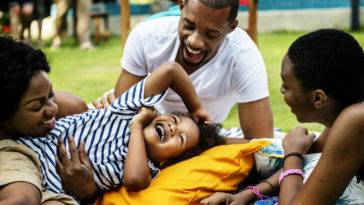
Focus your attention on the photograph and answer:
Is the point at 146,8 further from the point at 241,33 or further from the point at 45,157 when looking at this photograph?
the point at 45,157

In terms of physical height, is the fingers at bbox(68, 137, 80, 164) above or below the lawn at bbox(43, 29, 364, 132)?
above

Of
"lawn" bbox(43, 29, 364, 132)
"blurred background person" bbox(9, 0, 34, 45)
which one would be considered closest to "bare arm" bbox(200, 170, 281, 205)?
"lawn" bbox(43, 29, 364, 132)

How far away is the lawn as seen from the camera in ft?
15.2

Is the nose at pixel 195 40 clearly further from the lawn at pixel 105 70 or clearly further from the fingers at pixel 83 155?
the lawn at pixel 105 70

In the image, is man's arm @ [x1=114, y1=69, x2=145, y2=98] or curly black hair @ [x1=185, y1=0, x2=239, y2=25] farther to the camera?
man's arm @ [x1=114, y1=69, x2=145, y2=98]

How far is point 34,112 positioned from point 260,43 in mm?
7615

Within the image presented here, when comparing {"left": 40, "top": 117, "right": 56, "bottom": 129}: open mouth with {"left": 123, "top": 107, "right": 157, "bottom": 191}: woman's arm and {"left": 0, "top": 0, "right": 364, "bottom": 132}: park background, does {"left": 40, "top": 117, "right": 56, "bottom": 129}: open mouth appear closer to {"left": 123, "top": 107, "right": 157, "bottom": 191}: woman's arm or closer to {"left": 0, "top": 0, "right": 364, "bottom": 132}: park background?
{"left": 123, "top": 107, "right": 157, "bottom": 191}: woman's arm

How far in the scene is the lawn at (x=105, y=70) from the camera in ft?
15.2

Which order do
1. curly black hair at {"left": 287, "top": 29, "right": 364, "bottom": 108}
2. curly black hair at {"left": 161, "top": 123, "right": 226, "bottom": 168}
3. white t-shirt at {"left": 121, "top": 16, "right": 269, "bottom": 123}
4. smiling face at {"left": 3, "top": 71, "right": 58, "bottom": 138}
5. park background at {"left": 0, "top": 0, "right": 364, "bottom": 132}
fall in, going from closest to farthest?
1. curly black hair at {"left": 287, "top": 29, "right": 364, "bottom": 108}
2. smiling face at {"left": 3, "top": 71, "right": 58, "bottom": 138}
3. curly black hair at {"left": 161, "top": 123, "right": 226, "bottom": 168}
4. white t-shirt at {"left": 121, "top": 16, "right": 269, "bottom": 123}
5. park background at {"left": 0, "top": 0, "right": 364, "bottom": 132}

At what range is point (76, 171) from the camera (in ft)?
7.25

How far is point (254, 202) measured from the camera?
7.66 ft

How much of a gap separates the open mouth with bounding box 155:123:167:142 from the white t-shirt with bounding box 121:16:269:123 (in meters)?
0.66

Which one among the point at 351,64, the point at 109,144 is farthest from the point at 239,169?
the point at 351,64

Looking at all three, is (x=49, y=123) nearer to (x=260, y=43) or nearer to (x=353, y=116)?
(x=353, y=116)
